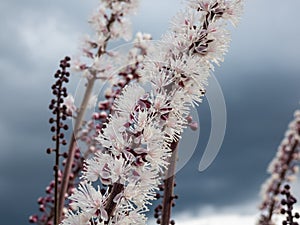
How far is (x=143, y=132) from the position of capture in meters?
1.17

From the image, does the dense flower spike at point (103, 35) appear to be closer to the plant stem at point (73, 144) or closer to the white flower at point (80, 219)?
the plant stem at point (73, 144)

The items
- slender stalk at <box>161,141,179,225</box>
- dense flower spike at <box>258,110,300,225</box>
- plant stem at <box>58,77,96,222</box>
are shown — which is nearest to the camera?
slender stalk at <box>161,141,179,225</box>

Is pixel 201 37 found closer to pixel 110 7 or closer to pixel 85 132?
pixel 85 132

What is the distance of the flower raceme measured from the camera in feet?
3.82

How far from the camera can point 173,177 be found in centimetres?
172

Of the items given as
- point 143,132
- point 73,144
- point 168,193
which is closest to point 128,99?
point 143,132

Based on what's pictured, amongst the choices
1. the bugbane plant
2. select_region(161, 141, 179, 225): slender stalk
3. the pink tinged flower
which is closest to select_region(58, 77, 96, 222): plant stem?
the bugbane plant

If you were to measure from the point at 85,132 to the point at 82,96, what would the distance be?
22 cm

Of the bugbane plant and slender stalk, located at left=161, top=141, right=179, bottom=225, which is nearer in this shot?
slender stalk, located at left=161, top=141, right=179, bottom=225

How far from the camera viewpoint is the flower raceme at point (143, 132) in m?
1.16

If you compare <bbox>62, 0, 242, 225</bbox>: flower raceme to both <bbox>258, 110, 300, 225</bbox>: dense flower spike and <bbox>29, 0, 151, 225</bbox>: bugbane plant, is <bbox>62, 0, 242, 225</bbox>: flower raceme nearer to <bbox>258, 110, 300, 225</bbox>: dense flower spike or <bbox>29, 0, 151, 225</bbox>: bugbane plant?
<bbox>29, 0, 151, 225</bbox>: bugbane plant

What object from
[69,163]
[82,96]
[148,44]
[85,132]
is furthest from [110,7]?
[69,163]

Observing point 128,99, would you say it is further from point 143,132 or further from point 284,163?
point 284,163

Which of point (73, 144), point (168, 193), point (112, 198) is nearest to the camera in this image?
point (112, 198)
